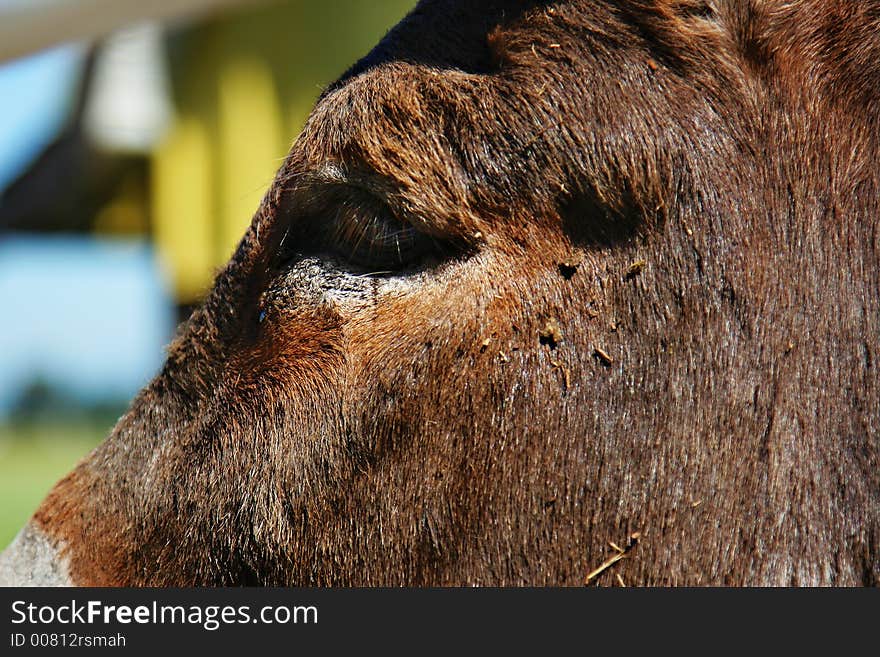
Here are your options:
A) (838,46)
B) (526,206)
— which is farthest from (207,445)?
(838,46)

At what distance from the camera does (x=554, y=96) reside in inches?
86.8

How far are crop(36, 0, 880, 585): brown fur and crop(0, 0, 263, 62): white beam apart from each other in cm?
344

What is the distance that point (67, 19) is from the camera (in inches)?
212

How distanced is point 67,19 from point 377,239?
3969 mm

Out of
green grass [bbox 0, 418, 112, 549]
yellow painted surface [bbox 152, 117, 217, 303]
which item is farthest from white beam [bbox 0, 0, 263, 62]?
green grass [bbox 0, 418, 112, 549]

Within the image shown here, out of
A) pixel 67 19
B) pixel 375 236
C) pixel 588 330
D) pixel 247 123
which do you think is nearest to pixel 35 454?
pixel 247 123

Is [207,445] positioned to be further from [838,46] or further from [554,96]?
[838,46]

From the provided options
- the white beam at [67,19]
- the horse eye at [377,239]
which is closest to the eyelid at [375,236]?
the horse eye at [377,239]

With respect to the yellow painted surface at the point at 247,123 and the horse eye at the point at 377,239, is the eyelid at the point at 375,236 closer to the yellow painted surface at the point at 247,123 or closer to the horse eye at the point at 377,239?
the horse eye at the point at 377,239

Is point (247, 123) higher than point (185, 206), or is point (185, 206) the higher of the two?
point (247, 123)

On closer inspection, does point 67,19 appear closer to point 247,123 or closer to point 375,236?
point 247,123

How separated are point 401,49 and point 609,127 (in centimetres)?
60

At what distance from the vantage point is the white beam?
5.04 meters

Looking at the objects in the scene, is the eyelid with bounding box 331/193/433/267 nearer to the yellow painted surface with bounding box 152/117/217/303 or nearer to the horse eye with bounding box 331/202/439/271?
the horse eye with bounding box 331/202/439/271
